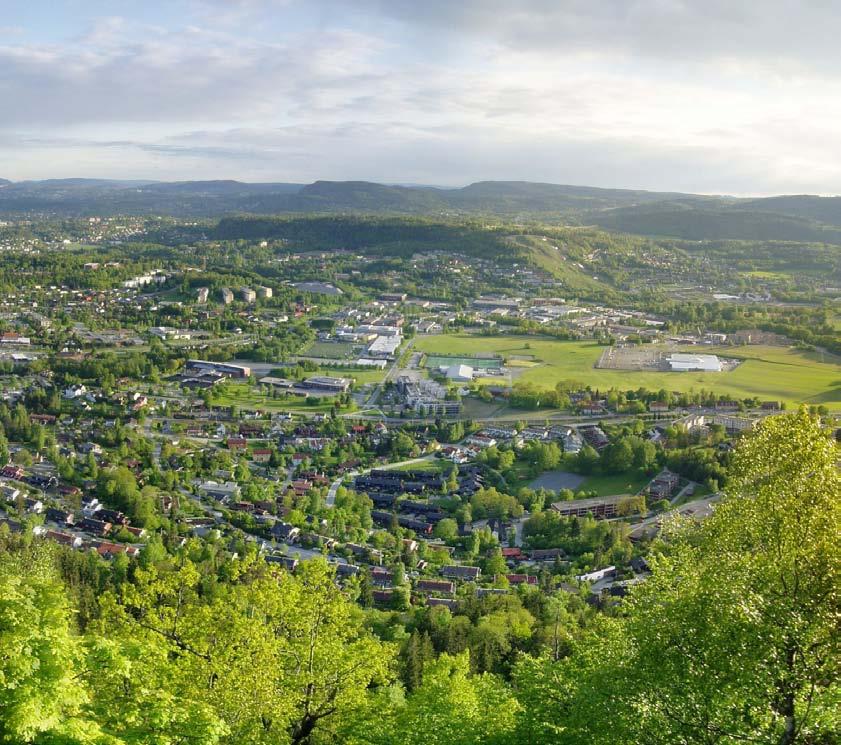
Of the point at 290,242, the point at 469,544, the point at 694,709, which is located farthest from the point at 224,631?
the point at 290,242

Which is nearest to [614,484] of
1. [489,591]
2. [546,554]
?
[546,554]

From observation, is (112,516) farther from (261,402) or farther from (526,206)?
(526,206)

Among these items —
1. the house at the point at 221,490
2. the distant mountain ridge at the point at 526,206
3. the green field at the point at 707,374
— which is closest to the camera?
the house at the point at 221,490

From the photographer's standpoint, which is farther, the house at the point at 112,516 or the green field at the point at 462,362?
the green field at the point at 462,362

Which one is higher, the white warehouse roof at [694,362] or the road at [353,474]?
the white warehouse roof at [694,362]

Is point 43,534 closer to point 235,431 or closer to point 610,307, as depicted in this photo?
point 235,431

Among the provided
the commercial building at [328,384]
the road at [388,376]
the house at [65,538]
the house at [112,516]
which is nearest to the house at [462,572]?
the house at [112,516]

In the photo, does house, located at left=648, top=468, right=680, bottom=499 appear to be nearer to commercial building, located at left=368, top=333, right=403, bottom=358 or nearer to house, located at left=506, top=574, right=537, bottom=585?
house, located at left=506, top=574, right=537, bottom=585

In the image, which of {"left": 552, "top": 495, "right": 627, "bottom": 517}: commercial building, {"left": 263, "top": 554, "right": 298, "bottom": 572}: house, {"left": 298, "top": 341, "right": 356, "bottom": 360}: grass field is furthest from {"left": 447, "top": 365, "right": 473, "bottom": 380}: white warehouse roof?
{"left": 263, "top": 554, "right": 298, "bottom": 572}: house

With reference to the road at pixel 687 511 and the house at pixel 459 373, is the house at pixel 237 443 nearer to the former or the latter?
the house at pixel 459 373
